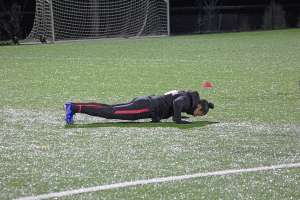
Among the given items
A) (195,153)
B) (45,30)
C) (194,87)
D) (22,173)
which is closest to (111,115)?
(195,153)

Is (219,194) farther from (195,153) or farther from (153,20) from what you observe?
(153,20)

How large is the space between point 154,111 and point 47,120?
45.2 inches

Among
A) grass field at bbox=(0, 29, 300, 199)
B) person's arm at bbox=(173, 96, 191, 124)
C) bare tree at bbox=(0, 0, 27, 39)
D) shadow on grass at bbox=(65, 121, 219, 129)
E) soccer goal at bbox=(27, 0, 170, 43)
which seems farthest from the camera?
bare tree at bbox=(0, 0, 27, 39)

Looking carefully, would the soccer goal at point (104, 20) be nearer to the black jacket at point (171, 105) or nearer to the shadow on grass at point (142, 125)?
the shadow on grass at point (142, 125)

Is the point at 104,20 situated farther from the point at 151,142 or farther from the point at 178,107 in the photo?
the point at 151,142

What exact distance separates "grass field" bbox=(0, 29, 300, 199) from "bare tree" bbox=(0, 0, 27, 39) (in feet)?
49.3

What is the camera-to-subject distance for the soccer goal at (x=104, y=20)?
675 inches

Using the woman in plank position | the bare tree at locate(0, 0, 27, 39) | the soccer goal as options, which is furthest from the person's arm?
the bare tree at locate(0, 0, 27, 39)

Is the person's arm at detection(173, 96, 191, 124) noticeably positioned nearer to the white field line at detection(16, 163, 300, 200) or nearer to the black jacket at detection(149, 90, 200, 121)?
the black jacket at detection(149, 90, 200, 121)

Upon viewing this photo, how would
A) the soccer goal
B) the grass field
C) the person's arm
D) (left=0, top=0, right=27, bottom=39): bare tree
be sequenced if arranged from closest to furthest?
the grass field, the person's arm, the soccer goal, (left=0, top=0, right=27, bottom=39): bare tree

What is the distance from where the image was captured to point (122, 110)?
402cm

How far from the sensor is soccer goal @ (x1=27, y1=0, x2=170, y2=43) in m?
17.2

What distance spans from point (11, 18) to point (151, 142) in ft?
64.4

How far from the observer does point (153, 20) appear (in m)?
19.3
